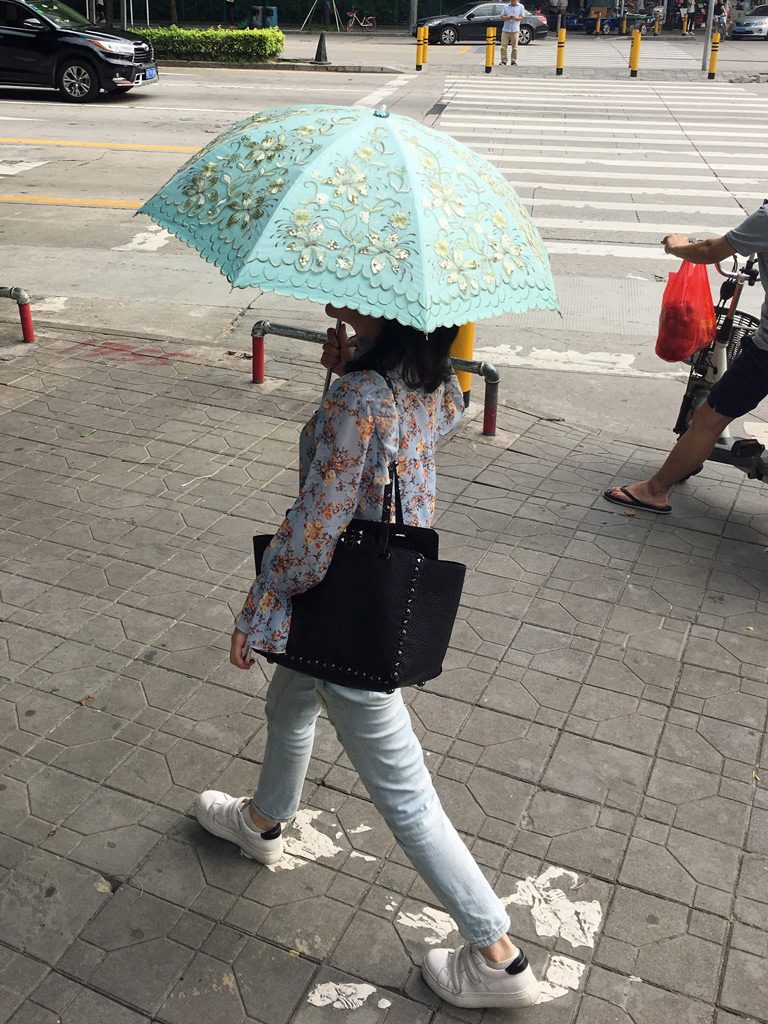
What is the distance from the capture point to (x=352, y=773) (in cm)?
362

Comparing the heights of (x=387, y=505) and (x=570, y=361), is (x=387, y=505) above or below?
above

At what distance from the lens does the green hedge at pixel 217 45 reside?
89.7 ft

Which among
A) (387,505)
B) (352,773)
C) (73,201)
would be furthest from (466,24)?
(387,505)

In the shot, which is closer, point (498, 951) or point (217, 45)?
point (498, 951)

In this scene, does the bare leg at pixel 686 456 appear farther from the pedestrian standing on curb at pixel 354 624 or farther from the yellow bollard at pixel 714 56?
the yellow bollard at pixel 714 56

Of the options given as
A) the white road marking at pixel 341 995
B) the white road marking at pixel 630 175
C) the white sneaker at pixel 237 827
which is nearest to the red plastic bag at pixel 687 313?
the white sneaker at pixel 237 827

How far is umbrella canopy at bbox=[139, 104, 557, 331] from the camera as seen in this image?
7.66 feet

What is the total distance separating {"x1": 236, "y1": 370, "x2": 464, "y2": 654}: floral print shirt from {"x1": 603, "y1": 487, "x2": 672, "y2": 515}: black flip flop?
10.7 feet

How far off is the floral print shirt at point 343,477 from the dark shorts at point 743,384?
112 inches

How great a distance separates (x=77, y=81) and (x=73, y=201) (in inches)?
361

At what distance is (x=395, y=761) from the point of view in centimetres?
266

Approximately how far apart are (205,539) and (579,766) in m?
2.24

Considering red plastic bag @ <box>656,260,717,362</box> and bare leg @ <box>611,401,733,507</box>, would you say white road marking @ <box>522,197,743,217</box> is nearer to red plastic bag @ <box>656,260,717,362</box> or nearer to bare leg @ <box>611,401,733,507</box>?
red plastic bag @ <box>656,260,717,362</box>

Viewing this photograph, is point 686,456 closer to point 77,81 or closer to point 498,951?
point 498,951
